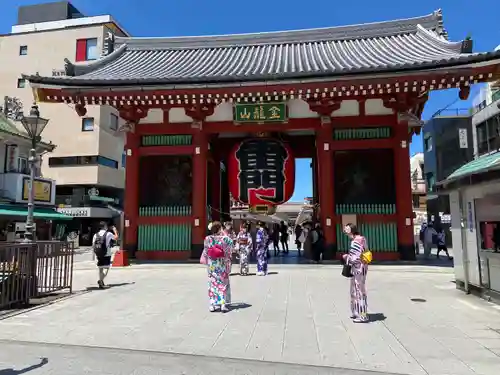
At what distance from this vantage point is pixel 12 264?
26.0ft

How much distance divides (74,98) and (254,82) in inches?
274

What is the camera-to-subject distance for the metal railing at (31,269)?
7820 millimetres

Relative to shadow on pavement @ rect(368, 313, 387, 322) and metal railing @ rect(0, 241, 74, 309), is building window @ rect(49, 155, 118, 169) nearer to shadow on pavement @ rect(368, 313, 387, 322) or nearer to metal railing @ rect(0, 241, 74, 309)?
metal railing @ rect(0, 241, 74, 309)

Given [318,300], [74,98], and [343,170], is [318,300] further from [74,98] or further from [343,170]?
[74,98]

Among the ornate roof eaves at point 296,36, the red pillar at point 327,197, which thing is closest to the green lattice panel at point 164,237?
the red pillar at point 327,197

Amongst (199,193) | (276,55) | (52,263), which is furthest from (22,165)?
(52,263)

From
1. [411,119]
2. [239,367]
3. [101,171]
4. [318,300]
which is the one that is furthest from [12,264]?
[101,171]

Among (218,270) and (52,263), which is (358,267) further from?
(52,263)

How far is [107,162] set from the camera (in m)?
39.4

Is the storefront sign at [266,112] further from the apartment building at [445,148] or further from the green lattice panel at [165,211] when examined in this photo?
the apartment building at [445,148]

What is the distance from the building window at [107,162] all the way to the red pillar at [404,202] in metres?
30.6

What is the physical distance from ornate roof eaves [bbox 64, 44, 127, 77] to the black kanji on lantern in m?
7.75

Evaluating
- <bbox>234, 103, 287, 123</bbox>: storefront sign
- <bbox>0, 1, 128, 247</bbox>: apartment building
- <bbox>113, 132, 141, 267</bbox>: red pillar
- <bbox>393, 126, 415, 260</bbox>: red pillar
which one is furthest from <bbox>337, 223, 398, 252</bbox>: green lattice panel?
<bbox>0, 1, 128, 247</bbox>: apartment building

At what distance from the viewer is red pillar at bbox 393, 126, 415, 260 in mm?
14562
